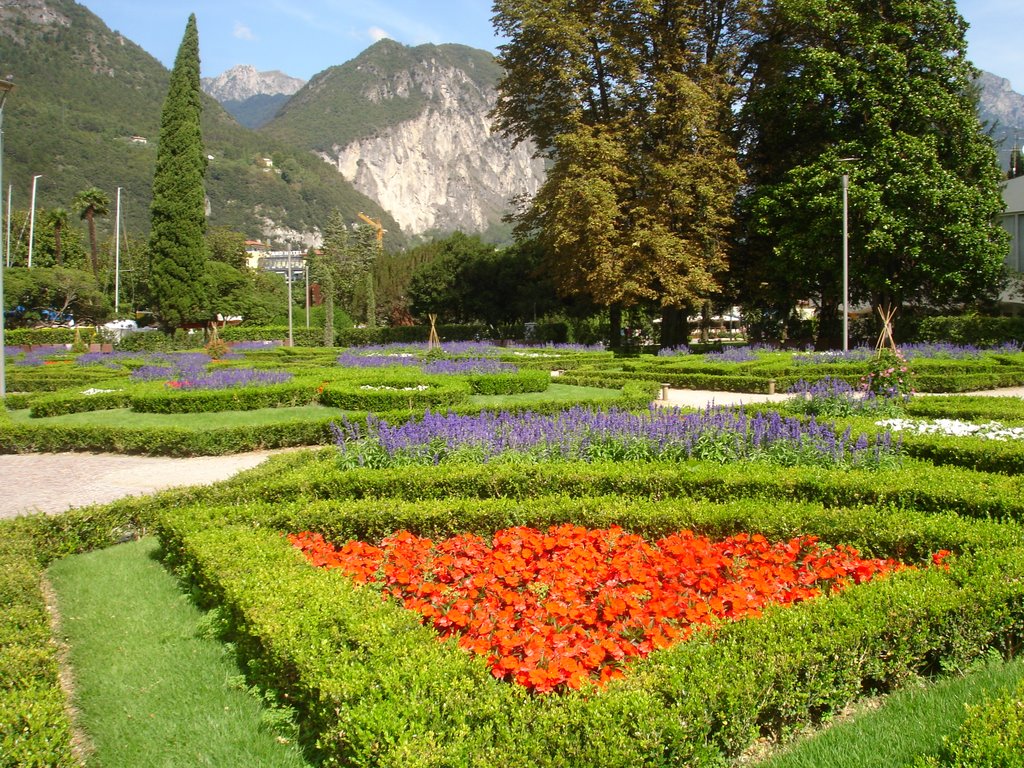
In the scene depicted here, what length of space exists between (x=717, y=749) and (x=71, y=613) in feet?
13.5

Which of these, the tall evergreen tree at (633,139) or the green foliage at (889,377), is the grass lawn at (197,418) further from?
the tall evergreen tree at (633,139)

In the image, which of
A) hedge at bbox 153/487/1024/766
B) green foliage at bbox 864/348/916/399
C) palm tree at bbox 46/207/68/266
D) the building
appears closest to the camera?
hedge at bbox 153/487/1024/766

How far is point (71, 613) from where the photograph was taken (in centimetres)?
488

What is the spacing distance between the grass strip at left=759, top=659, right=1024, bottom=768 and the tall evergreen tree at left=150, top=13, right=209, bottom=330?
131ft

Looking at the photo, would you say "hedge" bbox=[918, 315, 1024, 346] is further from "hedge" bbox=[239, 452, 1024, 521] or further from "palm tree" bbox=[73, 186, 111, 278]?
"palm tree" bbox=[73, 186, 111, 278]

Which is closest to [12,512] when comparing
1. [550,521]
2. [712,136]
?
[550,521]

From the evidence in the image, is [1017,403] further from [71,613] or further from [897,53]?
[897,53]

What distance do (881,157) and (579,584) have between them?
24.0 meters

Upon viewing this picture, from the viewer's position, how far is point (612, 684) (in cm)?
294

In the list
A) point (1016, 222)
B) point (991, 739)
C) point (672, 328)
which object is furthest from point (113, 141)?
point (991, 739)

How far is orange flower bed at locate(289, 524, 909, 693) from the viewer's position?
341cm

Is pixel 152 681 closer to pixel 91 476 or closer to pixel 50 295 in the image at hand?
pixel 91 476

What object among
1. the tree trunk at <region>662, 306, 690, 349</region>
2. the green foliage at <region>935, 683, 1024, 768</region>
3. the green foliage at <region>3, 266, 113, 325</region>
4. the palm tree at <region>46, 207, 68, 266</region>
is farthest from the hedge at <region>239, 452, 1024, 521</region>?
the palm tree at <region>46, 207, 68, 266</region>

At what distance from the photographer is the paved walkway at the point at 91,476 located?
816 cm
